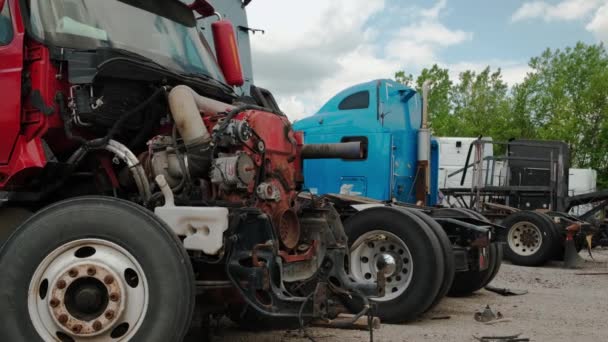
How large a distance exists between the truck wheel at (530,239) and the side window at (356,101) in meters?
4.05

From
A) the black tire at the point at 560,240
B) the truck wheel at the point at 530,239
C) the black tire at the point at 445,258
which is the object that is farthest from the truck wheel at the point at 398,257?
the black tire at the point at 560,240

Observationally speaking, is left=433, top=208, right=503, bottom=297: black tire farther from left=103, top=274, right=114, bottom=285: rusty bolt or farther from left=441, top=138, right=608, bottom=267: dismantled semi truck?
left=103, top=274, right=114, bottom=285: rusty bolt

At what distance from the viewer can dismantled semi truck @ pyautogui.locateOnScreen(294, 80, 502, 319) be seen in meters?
6.03

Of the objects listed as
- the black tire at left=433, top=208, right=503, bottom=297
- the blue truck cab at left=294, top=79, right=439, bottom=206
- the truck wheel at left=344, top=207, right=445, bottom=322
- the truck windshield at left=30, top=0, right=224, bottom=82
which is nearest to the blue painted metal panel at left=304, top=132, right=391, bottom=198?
the blue truck cab at left=294, top=79, right=439, bottom=206

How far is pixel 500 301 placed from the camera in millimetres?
7656

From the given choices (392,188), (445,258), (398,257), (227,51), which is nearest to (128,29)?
(227,51)

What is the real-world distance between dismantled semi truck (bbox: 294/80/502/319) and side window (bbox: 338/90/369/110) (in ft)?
0.05

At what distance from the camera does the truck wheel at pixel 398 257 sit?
5.76 meters

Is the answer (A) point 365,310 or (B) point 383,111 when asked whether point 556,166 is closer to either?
(B) point 383,111

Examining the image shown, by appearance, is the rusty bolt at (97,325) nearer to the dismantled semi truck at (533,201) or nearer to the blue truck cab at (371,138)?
the blue truck cab at (371,138)

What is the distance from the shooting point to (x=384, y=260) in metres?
5.94

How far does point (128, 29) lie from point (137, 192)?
1105mm

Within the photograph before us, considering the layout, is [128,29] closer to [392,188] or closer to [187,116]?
[187,116]

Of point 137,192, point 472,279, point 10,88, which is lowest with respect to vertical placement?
point 472,279
